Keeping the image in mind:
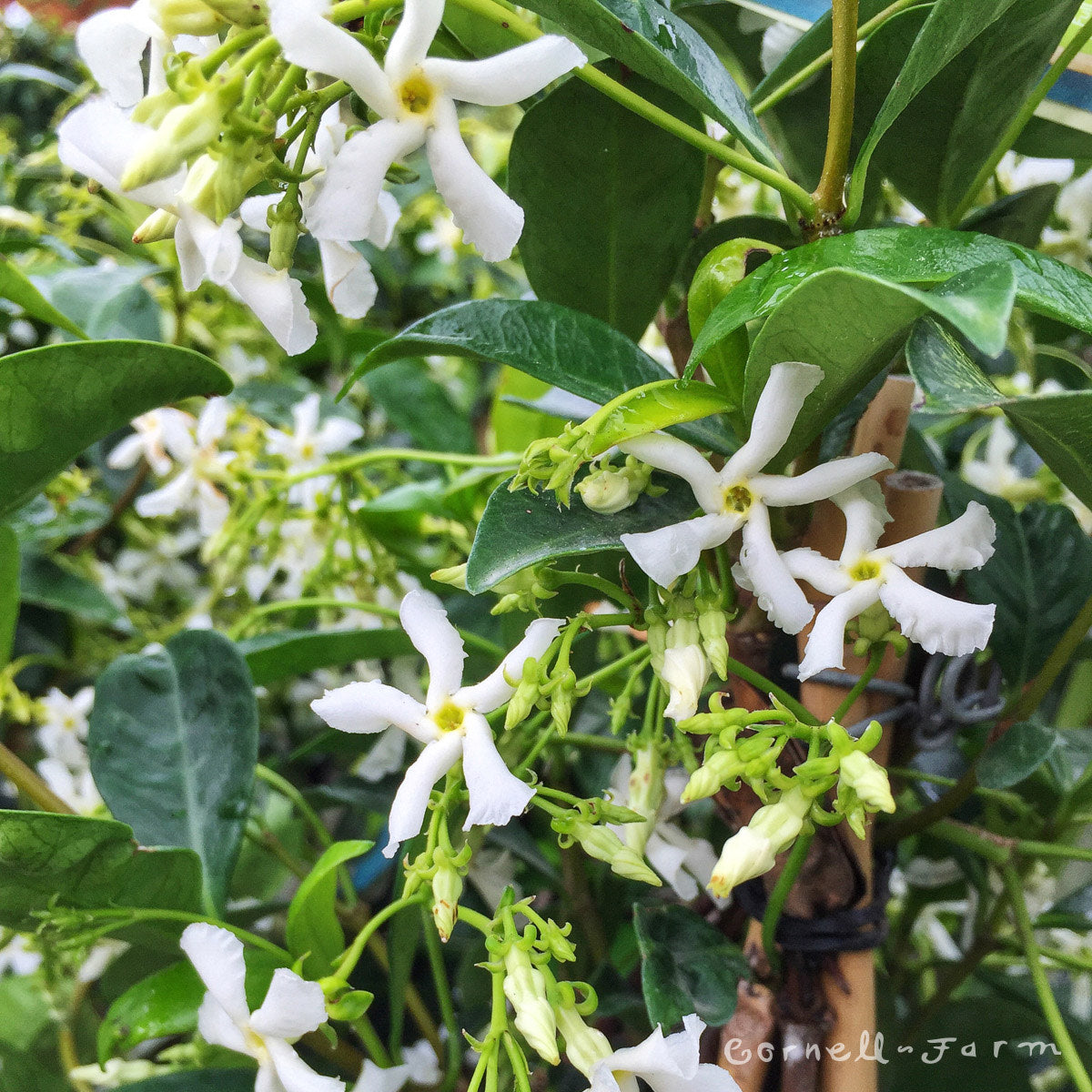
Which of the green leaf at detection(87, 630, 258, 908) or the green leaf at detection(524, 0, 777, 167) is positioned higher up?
the green leaf at detection(524, 0, 777, 167)

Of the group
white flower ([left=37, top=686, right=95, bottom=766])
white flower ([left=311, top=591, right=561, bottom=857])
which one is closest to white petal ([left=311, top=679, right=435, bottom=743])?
white flower ([left=311, top=591, right=561, bottom=857])

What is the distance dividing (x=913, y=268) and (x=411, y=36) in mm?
165

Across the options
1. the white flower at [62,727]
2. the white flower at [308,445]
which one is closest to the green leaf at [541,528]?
the white flower at [308,445]

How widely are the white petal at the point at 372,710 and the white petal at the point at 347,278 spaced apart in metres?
0.15

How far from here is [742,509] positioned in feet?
1.22

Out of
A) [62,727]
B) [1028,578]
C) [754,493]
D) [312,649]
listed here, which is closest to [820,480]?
[754,493]

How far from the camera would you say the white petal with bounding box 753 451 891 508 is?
357mm

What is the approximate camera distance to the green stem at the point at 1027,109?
1.30 ft

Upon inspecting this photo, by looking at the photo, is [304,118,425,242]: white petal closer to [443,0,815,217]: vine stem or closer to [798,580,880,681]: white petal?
[443,0,815,217]: vine stem

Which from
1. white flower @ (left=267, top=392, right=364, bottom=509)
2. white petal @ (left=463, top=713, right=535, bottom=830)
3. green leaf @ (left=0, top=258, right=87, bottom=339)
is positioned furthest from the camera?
white flower @ (left=267, top=392, right=364, bottom=509)

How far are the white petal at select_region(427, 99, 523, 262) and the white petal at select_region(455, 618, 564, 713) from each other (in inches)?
5.2

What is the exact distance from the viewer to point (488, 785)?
0.36m

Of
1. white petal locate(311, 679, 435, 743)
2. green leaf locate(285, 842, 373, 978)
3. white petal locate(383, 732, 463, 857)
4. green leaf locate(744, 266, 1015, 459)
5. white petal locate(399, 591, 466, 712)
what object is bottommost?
green leaf locate(285, 842, 373, 978)

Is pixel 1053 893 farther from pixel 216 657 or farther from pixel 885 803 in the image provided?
pixel 216 657
